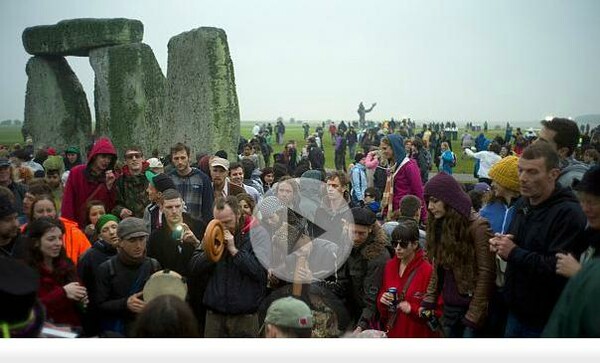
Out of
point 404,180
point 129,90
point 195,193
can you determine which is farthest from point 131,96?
point 404,180

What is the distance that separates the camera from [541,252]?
3664mm

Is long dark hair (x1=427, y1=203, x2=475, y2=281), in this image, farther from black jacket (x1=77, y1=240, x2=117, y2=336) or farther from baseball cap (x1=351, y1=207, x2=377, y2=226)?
black jacket (x1=77, y1=240, x2=117, y2=336)

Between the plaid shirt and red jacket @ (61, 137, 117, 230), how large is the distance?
69cm

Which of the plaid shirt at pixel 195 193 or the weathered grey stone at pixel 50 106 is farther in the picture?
the weathered grey stone at pixel 50 106

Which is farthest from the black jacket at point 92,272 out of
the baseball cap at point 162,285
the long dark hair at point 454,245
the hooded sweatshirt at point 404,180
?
the hooded sweatshirt at point 404,180

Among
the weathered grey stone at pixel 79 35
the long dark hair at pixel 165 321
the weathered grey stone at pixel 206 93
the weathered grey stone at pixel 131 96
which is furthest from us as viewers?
the weathered grey stone at pixel 79 35

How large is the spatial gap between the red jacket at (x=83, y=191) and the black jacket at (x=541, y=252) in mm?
4229

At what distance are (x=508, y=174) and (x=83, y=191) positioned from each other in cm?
409

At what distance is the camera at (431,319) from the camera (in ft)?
14.1

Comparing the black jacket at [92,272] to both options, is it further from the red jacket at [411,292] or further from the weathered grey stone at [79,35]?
the weathered grey stone at [79,35]

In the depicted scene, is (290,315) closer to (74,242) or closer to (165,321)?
(165,321)

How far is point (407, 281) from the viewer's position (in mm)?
4535

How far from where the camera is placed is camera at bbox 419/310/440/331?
169 inches
